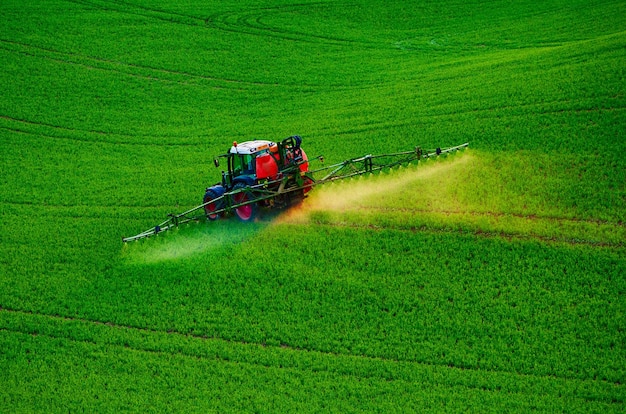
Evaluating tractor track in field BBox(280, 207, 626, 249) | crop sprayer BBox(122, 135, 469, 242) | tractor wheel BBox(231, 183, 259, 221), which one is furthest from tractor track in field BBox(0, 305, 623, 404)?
tractor wheel BBox(231, 183, 259, 221)

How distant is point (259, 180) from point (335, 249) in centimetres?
418

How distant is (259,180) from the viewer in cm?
2622

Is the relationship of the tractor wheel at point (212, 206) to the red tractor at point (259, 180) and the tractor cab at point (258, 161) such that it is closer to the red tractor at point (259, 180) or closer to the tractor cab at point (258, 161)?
the red tractor at point (259, 180)

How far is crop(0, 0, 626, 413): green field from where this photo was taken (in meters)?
18.2

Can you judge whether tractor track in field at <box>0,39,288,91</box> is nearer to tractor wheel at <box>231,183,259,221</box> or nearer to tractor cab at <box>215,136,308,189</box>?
tractor cab at <box>215,136,308,189</box>

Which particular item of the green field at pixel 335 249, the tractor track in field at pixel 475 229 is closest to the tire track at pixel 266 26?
the green field at pixel 335 249

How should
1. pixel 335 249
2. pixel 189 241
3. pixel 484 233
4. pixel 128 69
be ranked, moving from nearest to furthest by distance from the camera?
1. pixel 484 233
2. pixel 335 249
3. pixel 189 241
4. pixel 128 69

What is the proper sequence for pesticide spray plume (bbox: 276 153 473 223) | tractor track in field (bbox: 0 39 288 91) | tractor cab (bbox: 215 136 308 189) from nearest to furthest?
1. tractor cab (bbox: 215 136 308 189)
2. pesticide spray plume (bbox: 276 153 473 223)
3. tractor track in field (bbox: 0 39 288 91)

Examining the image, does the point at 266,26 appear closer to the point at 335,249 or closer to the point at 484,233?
the point at 335,249

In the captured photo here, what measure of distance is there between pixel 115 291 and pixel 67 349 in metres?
2.87

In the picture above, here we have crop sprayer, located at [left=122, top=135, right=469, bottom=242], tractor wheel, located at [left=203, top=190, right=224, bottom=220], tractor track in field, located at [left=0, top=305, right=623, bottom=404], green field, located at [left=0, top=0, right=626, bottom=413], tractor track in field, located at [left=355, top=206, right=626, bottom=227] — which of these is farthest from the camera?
tractor wheel, located at [left=203, top=190, right=224, bottom=220]

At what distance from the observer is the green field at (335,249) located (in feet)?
59.6

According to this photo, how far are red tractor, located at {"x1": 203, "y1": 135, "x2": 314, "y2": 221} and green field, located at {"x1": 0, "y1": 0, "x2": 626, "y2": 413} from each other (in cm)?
73

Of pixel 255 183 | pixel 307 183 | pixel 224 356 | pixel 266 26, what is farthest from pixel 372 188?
pixel 266 26
